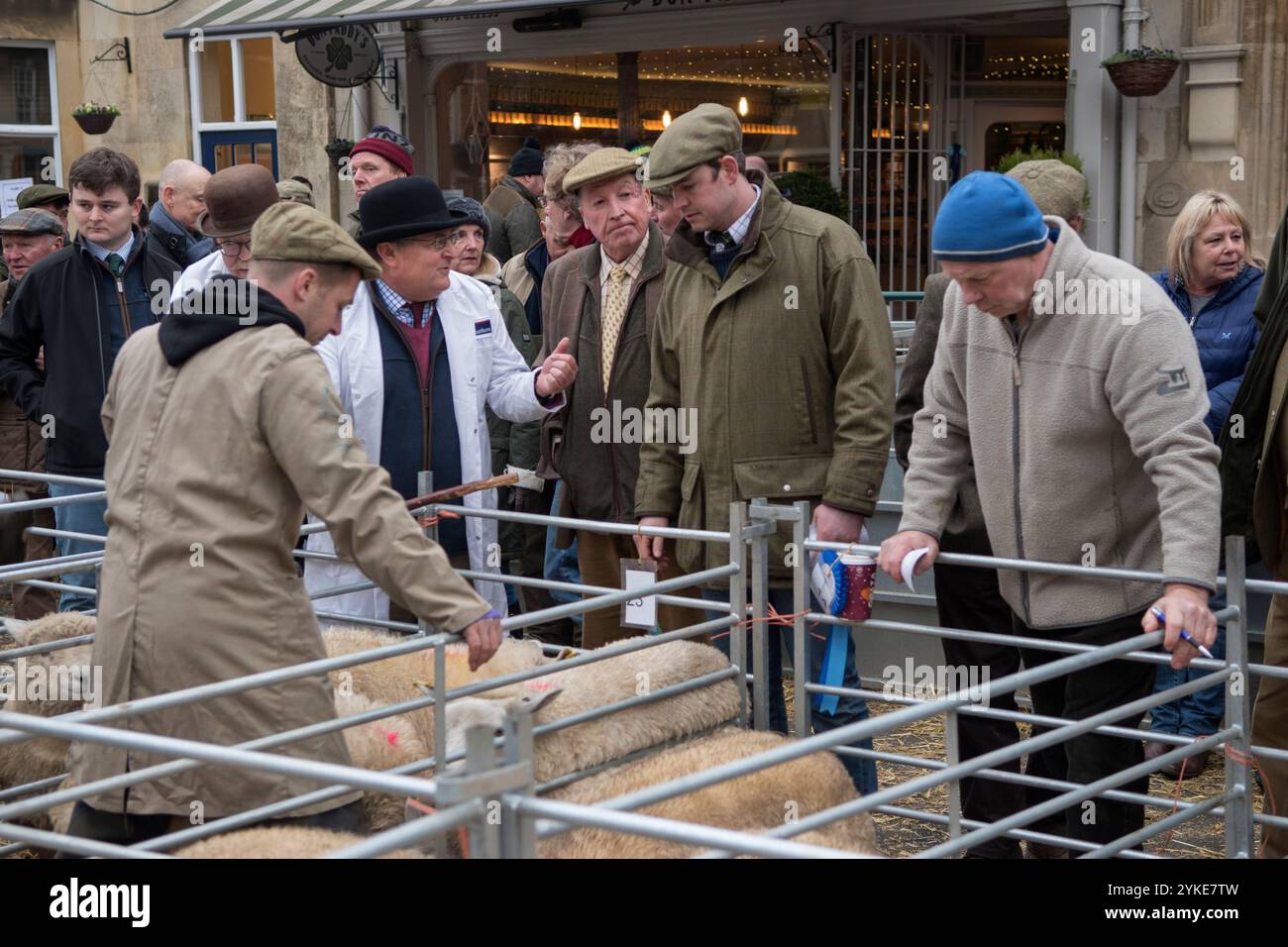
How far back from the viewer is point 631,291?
5020 mm

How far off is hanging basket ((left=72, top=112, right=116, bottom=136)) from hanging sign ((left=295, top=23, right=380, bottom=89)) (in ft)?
10.4

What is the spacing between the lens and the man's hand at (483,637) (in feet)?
9.74

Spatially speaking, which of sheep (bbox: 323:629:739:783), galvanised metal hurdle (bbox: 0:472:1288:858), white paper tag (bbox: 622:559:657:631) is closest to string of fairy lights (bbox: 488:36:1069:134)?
white paper tag (bbox: 622:559:657:631)

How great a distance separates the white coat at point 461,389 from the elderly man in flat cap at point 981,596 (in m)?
1.20

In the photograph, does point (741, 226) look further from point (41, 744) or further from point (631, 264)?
point (41, 744)

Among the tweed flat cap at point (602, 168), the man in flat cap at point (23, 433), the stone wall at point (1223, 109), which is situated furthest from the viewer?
the stone wall at point (1223, 109)

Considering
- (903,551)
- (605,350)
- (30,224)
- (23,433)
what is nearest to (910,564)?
(903,551)

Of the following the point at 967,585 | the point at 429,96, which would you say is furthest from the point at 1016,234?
the point at 429,96

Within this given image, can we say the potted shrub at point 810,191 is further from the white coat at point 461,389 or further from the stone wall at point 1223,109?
the white coat at point 461,389

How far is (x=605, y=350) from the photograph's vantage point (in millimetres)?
5105

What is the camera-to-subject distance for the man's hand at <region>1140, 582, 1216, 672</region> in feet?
10.0

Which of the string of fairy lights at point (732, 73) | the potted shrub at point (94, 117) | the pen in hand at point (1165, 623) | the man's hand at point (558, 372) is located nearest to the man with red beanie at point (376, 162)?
the man's hand at point (558, 372)
